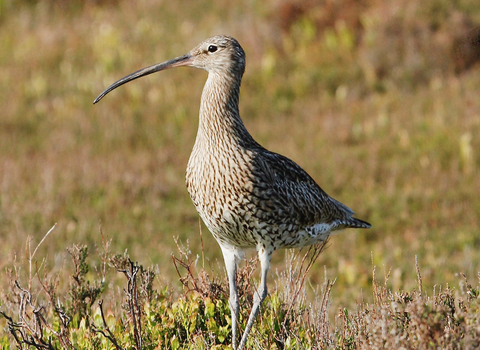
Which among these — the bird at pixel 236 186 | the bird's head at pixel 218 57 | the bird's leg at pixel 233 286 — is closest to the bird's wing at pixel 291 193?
the bird at pixel 236 186

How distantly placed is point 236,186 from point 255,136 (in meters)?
6.57

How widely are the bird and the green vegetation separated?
0.22 meters

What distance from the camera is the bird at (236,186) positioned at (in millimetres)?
4664

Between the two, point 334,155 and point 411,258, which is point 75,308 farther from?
point 334,155

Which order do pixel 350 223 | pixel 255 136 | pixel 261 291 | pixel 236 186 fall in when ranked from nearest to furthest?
pixel 236 186
pixel 261 291
pixel 350 223
pixel 255 136

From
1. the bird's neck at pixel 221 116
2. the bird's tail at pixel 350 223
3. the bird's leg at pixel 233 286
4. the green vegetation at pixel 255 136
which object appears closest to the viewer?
the bird's leg at pixel 233 286

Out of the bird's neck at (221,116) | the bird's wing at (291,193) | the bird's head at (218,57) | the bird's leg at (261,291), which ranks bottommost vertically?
the bird's leg at (261,291)

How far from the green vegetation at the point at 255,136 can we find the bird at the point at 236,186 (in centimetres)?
22

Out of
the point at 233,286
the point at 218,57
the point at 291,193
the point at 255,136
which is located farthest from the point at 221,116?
the point at 255,136

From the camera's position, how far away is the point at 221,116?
491cm

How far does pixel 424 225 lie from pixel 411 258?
33.5 inches

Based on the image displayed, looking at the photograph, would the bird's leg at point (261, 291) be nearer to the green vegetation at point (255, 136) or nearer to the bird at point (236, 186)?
the bird at point (236, 186)

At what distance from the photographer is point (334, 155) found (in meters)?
10.2

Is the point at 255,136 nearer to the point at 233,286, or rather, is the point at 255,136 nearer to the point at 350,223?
the point at 350,223
